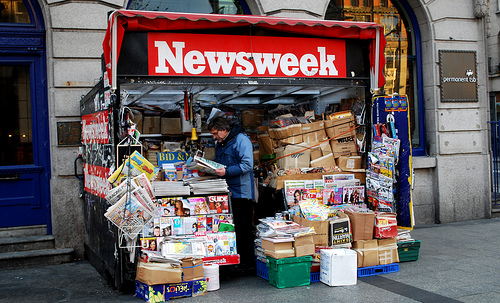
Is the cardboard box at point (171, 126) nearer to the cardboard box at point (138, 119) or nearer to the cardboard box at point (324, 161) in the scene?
the cardboard box at point (138, 119)

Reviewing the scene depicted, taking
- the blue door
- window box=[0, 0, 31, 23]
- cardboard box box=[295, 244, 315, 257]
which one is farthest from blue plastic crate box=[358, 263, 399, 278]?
window box=[0, 0, 31, 23]

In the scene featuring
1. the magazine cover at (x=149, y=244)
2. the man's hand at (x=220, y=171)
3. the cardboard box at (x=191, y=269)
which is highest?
the man's hand at (x=220, y=171)

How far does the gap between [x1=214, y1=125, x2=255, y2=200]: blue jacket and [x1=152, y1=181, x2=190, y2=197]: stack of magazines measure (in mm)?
586

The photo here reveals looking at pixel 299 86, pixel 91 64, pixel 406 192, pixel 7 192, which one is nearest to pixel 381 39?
pixel 299 86

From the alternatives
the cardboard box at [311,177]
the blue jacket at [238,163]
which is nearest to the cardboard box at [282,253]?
the blue jacket at [238,163]

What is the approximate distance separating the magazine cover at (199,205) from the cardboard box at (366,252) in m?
1.95

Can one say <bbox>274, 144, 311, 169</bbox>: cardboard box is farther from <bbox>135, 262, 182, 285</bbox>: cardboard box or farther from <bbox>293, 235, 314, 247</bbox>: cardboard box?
<bbox>135, 262, 182, 285</bbox>: cardboard box

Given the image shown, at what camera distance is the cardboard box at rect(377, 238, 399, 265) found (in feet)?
20.7

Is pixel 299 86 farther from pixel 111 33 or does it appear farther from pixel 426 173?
pixel 426 173

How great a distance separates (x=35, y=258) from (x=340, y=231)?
14.8 ft

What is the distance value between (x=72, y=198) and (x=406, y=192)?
5.03 metres

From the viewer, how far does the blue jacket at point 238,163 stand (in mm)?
6172

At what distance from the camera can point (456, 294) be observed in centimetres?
531

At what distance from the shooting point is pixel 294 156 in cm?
693
